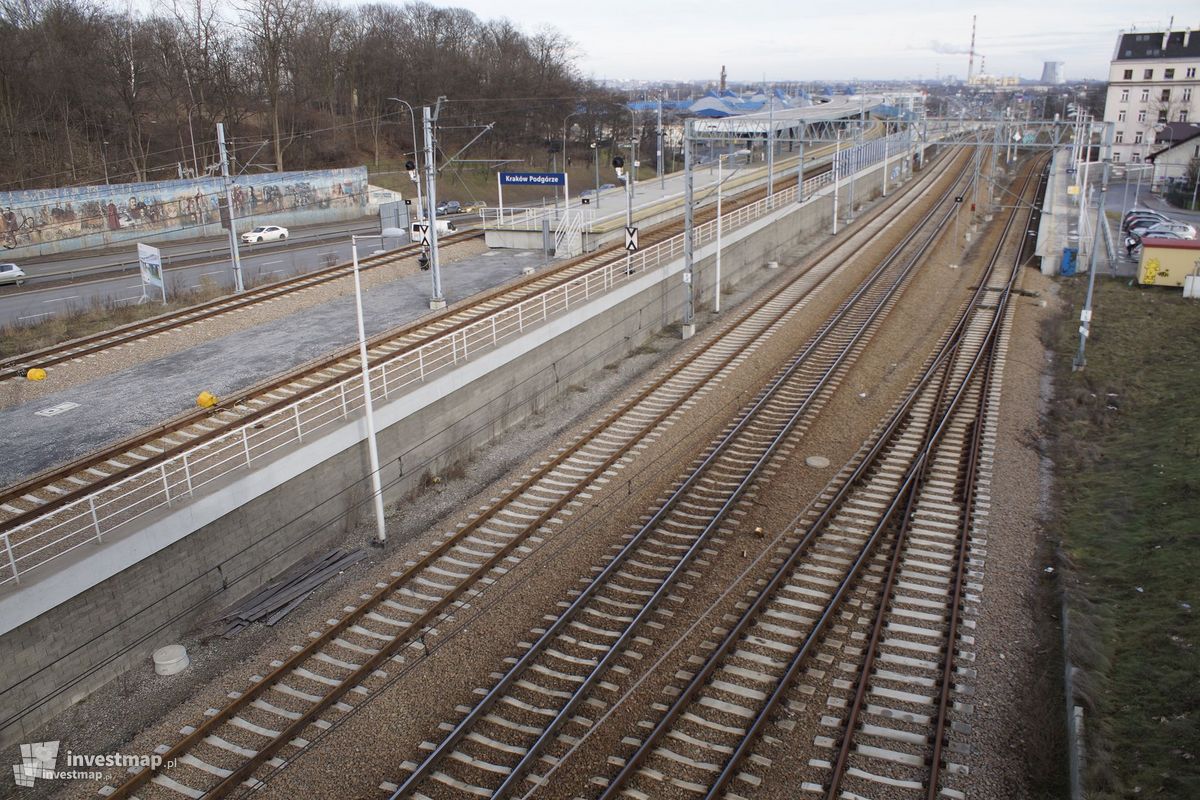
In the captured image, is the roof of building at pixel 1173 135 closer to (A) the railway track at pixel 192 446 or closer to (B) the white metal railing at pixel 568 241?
(B) the white metal railing at pixel 568 241

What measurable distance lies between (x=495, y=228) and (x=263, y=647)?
2164 cm

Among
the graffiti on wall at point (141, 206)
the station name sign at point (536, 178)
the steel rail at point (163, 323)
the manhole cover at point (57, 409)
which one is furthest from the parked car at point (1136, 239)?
the manhole cover at point (57, 409)

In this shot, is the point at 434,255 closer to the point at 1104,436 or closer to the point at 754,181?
the point at 1104,436

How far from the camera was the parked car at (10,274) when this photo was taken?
32094 millimetres

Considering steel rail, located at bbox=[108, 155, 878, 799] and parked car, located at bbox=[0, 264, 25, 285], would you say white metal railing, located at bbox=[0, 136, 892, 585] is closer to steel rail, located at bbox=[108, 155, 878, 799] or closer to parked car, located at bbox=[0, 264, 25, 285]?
steel rail, located at bbox=[108, 155, 878, 799]

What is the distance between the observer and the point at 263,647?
11.1 metres

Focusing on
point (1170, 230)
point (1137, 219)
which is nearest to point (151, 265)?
point (1170, 230)

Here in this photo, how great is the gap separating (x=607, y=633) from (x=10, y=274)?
31.0m

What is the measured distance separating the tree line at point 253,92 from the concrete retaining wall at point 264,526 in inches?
778

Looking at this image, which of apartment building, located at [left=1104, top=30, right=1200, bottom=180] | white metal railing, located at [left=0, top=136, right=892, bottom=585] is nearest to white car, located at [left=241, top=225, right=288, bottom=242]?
white metal railing, located at [left=0, top=136, right=892, bottom=585]

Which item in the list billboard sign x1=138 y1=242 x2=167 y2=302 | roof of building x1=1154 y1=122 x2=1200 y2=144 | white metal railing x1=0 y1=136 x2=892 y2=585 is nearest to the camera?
white metal railing x1=0 y1=136 x2=892 y2=585

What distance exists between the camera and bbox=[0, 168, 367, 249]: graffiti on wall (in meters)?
39.0

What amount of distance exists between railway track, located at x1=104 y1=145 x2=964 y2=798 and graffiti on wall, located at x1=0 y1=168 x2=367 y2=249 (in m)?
27.2

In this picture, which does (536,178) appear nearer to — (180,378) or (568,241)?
(568,241)
